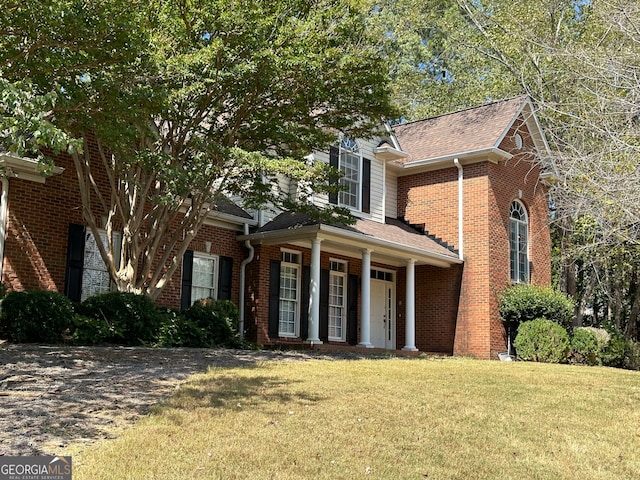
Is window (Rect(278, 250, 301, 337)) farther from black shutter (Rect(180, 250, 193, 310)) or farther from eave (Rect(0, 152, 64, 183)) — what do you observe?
eave (Rect(0, 152, 64, 183))

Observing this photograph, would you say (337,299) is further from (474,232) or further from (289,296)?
(474,232)

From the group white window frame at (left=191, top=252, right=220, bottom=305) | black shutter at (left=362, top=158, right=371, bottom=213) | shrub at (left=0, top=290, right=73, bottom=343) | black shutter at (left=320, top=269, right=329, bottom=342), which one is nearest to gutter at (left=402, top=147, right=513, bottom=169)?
black shutter at (left=362, top=158, right=371, bottom=213)

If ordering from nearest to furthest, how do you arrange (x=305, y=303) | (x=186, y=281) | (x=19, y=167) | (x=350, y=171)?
(x=19, y=167), (x=186, y=281), (x=305, y=303), (x=350, y=171)

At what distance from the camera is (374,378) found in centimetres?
1050

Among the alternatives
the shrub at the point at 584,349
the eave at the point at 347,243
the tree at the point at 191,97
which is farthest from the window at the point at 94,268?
Result: the shrub at the point at 584,349

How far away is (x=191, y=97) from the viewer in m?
13.3

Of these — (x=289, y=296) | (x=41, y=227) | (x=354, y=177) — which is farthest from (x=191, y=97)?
(x=354, y=177)

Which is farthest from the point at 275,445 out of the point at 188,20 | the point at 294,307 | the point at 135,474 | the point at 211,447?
the point at 294,307

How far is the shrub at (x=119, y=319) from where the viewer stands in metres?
12.6

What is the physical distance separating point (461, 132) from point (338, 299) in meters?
6.68

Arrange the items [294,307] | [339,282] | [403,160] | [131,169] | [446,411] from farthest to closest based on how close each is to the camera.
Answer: [403,160] → [339,282] → [294,307] → [131,169] → [446,411]

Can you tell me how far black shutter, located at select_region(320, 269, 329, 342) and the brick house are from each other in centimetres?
5

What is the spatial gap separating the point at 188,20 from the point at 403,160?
1107cm

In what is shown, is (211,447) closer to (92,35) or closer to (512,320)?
(92,35)
